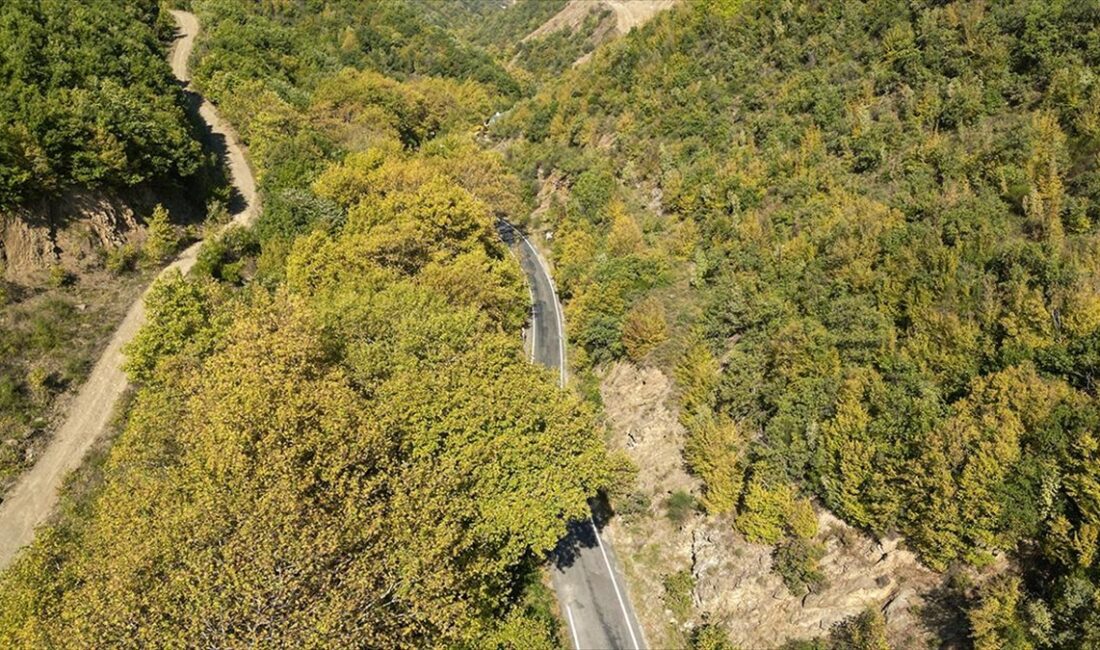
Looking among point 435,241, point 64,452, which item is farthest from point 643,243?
point 64,452

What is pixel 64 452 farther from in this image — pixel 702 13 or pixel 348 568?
pixel 702 13

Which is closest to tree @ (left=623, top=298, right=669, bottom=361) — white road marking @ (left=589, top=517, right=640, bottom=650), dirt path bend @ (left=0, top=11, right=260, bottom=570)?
white road marking @ (left=589, top=517, right=640, bottom=650)

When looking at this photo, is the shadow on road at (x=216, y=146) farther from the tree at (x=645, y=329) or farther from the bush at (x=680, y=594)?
the bush at (x=680, y=594)

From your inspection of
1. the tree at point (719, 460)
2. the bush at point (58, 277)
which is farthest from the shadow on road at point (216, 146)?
the tree at point (719, 460)

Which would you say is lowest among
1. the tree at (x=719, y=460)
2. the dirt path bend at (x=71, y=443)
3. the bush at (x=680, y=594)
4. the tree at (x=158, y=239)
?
the bush at (x=680, y=594)

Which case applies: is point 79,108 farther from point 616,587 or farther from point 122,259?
point 616,587

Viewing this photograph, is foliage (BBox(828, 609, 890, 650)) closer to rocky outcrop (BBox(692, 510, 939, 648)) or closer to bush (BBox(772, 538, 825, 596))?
rocky outcrop (BBox(692, 510, 939, 648))
